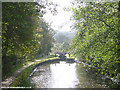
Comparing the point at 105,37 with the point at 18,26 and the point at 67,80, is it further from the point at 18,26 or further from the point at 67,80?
the point at 67,80

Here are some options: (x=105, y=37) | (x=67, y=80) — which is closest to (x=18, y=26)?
(x=105, y=37)

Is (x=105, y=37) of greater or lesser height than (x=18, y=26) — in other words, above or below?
below

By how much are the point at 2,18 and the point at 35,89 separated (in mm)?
6618

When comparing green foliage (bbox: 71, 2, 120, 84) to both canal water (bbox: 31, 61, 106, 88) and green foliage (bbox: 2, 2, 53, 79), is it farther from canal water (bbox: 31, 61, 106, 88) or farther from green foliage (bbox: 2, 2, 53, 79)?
canal water (bbox: 31, 61, 106, 88)

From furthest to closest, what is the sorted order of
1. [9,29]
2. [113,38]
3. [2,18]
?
1. [9,29]
2. [2,18]
3. [113,38]

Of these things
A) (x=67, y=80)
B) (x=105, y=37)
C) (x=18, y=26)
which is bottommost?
(x=67, y=80)

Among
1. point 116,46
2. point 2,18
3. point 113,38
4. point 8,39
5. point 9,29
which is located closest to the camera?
point 116,46

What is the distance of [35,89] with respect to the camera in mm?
12828

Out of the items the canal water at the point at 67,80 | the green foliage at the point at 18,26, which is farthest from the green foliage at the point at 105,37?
the canal water at the point at 67,80

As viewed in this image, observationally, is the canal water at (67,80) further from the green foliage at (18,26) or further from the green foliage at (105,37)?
the green foliage at (105,37)

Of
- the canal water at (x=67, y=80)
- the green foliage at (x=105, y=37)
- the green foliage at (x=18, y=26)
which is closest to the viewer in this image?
the green foliage at (x=105, y=37)

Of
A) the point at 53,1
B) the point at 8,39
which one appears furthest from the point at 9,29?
the point at 53,1

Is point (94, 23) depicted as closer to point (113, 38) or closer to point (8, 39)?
point (113, 38)

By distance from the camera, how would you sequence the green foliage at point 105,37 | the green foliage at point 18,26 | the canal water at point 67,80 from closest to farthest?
1. the green foliage at point 105,37
2. the green foliage at point 18,26
3. the canal water at point 67,80
